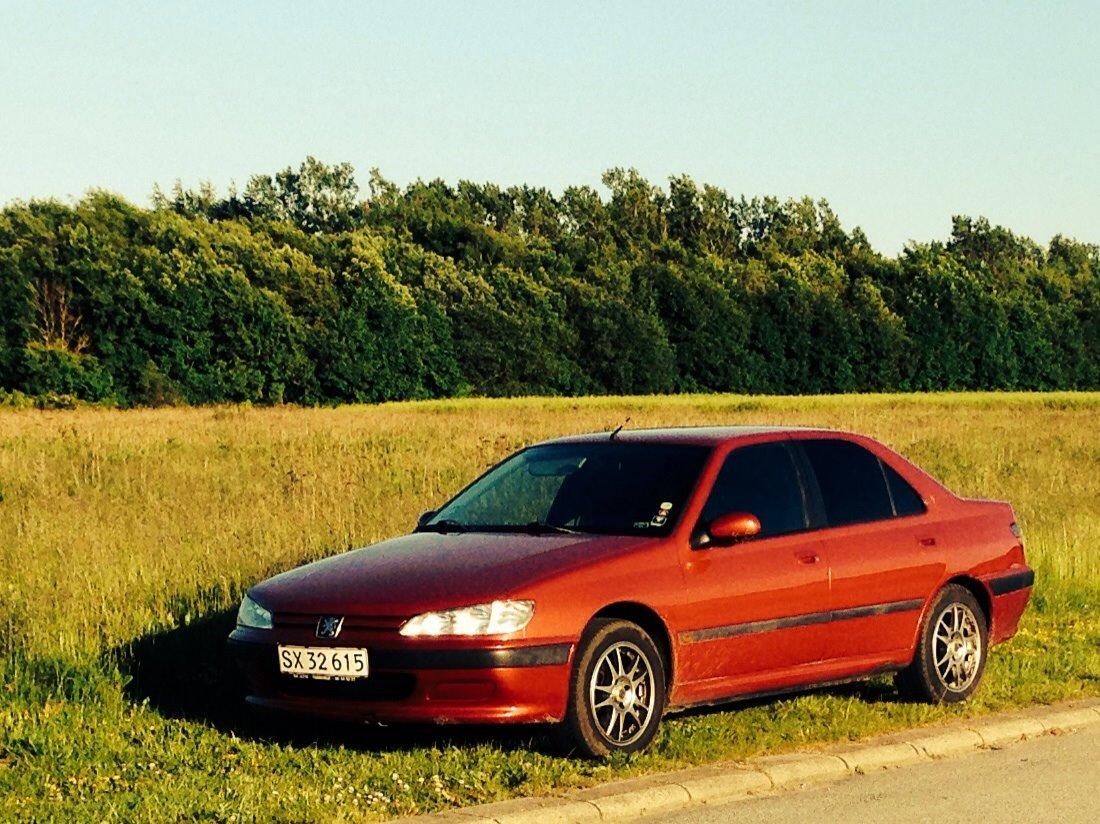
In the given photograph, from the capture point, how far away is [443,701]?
7543 millimetres

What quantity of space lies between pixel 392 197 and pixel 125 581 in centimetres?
9900

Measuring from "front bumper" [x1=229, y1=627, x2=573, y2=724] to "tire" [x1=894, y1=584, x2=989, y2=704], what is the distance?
269cm

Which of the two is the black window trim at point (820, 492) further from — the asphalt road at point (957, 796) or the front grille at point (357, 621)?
the front grille at point (357, 621)

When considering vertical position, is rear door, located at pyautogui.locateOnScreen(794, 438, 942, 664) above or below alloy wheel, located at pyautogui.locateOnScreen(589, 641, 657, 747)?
above

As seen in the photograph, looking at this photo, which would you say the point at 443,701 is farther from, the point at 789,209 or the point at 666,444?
the point at 789,209

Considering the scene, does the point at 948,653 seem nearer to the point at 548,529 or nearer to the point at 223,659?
the point at 548,529

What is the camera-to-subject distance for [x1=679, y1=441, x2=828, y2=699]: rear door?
26.8ft

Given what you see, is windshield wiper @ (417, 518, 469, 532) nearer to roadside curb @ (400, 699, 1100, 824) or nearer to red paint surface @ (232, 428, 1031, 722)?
red paint surface @ (232, 428, 1031, 722)

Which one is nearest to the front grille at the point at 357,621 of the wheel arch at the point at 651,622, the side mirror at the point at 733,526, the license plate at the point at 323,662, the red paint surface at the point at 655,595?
the red paint surface at the point at 655,595

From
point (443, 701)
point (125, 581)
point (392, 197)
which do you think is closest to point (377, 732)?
point (443, 701)

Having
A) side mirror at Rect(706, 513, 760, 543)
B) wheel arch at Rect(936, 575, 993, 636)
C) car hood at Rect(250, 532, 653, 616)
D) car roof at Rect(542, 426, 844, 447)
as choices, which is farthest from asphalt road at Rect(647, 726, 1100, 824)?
car roof at Rect(542, 426, 844, 447)

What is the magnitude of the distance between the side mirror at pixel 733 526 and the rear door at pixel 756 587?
95mm

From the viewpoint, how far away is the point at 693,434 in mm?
9125

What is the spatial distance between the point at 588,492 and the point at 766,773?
1940mm
